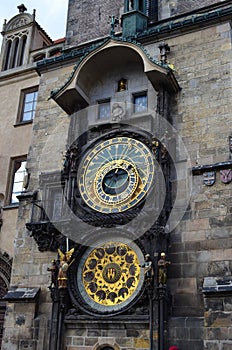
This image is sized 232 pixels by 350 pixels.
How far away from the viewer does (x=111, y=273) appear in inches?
372

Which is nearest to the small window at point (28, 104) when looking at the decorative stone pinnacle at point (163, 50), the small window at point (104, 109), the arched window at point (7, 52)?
the arched window at point (7, 52)

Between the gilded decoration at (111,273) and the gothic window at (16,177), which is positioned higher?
the gothic window at (16,177)

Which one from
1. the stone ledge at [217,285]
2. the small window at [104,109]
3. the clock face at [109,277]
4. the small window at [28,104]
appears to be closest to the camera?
the stone ledge at [217,285]

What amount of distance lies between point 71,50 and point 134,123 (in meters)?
3.91

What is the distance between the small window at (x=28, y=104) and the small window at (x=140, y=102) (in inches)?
150

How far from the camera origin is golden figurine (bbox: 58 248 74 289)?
372 inches

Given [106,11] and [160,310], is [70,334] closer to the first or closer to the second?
[160,310]

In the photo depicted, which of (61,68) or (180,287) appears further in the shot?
(61,68)

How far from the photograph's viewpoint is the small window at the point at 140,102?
35.9 feet

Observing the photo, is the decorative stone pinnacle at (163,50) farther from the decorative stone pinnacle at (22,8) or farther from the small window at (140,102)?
the decorative stone pinnacle at (22,8)

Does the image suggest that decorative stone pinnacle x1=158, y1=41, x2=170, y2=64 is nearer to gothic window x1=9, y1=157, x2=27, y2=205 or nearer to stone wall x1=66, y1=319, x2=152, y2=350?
gothic window x1=9, y1=157, x2=27, y2=205

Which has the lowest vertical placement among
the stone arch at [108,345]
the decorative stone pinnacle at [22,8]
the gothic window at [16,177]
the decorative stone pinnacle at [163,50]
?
the stone arch at [108,345]

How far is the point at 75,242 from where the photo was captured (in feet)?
32.1

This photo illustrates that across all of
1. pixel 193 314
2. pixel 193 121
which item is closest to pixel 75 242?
pixel 193 314
